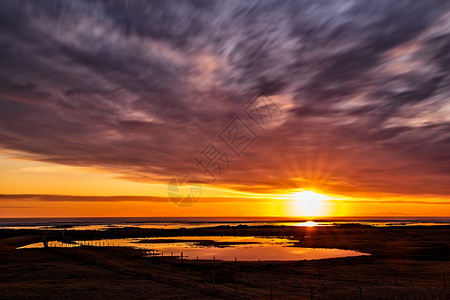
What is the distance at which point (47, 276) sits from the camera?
1545 inches

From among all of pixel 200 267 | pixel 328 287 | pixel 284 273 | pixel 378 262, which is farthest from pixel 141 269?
pixel 378 262

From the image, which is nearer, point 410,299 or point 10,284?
point 410,299

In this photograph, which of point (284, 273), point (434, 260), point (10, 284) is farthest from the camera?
point (434, 260)

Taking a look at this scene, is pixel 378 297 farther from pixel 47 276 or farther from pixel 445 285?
pixel 47 276

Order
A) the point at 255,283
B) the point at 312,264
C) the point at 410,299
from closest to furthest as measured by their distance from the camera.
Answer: the point at 410,299
the point at 255,283
the point at 312,264

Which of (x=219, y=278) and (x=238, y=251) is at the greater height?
(x=238, y=251)

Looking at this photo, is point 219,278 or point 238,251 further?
point 238,251

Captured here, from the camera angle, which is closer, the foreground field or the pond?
the foreground field

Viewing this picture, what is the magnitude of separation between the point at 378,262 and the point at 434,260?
9945 millimetres

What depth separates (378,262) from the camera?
175 feet

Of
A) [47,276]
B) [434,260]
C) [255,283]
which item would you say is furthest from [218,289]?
[434,260]

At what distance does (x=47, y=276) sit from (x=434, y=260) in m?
55.6

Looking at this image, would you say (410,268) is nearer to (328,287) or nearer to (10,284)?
(328,287)

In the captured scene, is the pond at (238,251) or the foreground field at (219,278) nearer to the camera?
the foreground field at (219,278)
